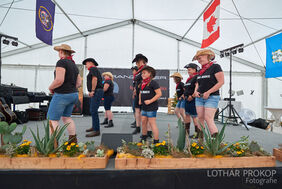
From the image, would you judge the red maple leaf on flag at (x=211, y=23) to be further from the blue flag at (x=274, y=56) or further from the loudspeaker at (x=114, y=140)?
the loudspeaker at (x=114, y=140)

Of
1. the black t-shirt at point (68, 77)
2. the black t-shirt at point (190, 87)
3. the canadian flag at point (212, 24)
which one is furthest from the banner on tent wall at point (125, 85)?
the black t-shirt at point (68, 77)

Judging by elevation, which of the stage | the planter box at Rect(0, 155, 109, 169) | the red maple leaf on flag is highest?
the red maple leaf on flag

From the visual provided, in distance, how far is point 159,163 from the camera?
4.63 feet

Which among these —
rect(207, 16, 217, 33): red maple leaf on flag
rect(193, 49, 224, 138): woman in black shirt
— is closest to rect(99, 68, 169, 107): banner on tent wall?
rect(207, 16, 217, 33): red maple leaf on flag

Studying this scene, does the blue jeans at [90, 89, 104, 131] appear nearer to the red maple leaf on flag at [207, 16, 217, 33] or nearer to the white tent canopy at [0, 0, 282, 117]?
the red maple leaf on flag at [207, 16, 217, 33]

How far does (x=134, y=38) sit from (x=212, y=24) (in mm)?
5012

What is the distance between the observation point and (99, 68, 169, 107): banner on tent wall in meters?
8.21

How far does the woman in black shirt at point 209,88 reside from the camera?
6.16ft

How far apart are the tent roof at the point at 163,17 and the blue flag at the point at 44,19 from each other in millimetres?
2445

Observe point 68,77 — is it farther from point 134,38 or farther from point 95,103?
point 134,38

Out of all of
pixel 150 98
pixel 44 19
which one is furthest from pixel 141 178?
pixel 44 19

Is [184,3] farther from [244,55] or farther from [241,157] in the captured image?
[241,157]

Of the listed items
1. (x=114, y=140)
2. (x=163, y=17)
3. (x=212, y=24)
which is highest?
(x=163, y=17)

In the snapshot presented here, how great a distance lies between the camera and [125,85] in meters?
8.30
